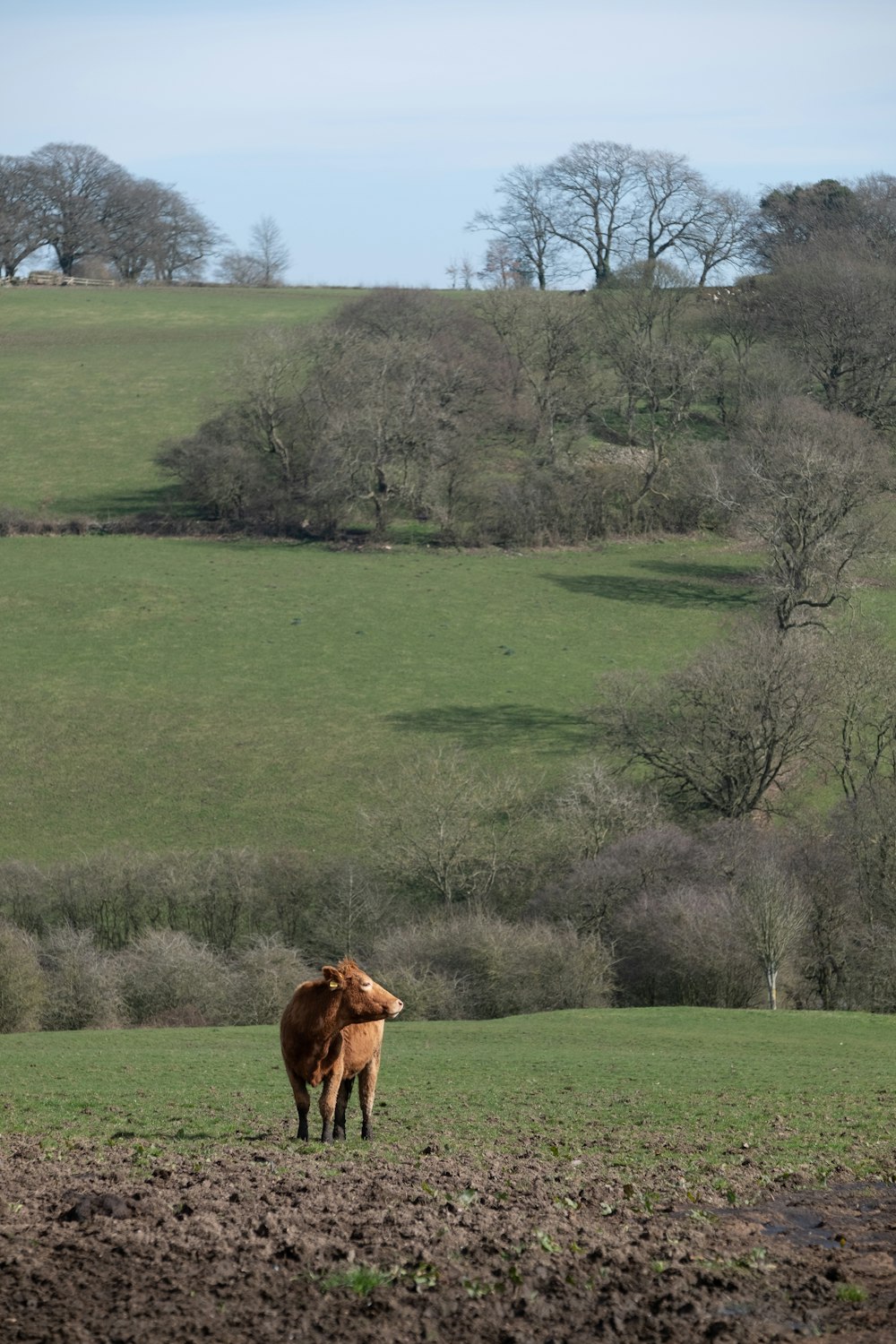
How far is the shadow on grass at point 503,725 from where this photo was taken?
6319 centimetres

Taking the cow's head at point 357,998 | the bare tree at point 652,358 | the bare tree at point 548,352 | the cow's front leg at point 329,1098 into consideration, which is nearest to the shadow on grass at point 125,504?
the bare tree at point 548,352

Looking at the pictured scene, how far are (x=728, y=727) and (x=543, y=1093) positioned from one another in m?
34.2

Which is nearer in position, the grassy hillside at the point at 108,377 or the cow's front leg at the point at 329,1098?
the cow's front leg at the point at 329,1098

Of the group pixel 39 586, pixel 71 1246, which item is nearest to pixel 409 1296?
pixel 71 1246

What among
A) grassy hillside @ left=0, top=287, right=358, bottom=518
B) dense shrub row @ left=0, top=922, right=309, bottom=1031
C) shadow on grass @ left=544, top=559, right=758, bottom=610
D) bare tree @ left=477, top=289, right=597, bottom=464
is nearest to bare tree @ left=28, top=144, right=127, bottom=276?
grassy hillside @ left=0, top=287, right=358, bottom=518

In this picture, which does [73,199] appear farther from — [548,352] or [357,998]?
[357,998]

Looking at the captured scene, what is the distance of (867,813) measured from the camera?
47.9 meters

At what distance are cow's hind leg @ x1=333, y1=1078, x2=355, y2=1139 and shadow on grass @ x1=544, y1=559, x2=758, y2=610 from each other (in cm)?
6661

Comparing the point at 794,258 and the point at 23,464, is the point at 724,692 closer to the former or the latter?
the point at 23,464

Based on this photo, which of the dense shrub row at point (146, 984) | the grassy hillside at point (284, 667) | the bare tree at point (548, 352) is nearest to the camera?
the dense shrub row at point (146, 984)

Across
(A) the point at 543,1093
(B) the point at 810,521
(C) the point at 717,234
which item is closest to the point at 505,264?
(C) the point at 717,234

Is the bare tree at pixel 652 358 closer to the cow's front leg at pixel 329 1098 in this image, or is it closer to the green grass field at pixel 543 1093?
the green grass field at pixel 543 1093

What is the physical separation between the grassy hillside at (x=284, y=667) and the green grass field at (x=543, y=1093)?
22.4 metres

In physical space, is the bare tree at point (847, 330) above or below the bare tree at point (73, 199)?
below
